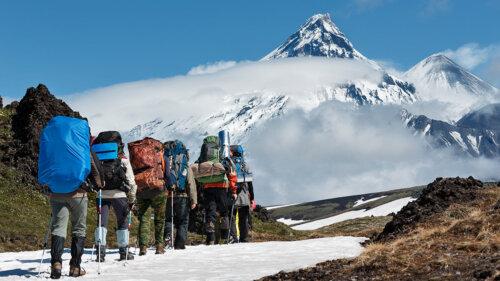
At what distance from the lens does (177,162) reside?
1566 centimetres

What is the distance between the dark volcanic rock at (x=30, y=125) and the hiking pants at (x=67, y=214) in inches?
970

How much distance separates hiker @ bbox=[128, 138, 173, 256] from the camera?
45.1ft

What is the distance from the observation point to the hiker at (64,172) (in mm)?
10234

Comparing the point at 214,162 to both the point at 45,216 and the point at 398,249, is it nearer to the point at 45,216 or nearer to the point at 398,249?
the point at 398,249

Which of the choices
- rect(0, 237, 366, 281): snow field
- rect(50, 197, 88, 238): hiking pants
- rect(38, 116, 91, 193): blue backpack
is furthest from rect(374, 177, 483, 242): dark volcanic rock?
rect(38, 116, 91, 193): blue backpack

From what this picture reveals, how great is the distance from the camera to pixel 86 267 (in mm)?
11500

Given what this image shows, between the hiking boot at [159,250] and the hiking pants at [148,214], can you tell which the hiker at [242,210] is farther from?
the hiking boot at [159,250]

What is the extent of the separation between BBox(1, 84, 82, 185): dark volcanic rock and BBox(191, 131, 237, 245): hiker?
762 inches

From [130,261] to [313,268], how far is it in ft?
15.2

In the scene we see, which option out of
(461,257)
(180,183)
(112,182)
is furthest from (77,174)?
(461,257)

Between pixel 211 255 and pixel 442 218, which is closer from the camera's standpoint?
pixel 211 255

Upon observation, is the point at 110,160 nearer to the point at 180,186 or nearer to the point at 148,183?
the point at 148,183

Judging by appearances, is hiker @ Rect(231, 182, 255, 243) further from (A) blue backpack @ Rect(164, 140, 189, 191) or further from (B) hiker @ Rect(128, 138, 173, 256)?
(B) hiker @ Rect(128, 138, 173, 256)

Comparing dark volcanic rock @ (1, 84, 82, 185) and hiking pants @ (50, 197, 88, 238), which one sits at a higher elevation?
dark volcanic rock @ (1, 84, 82, 185)
